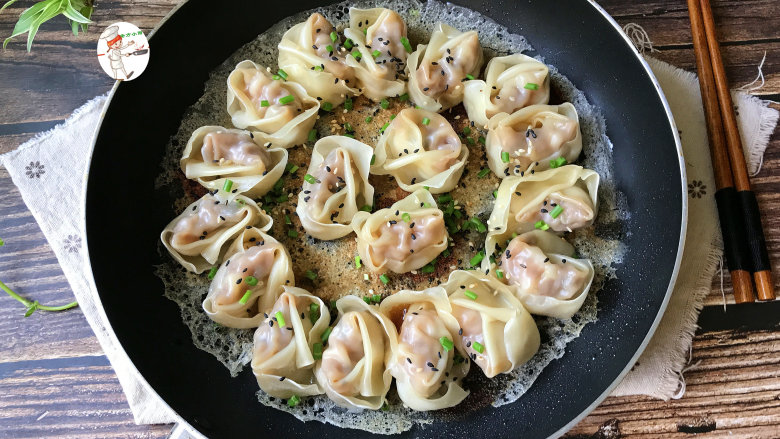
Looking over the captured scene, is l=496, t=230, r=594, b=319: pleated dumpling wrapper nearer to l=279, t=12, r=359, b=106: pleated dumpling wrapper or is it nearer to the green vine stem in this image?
l=279, t=12, r=359, b=106: pleated dumpling wrapper

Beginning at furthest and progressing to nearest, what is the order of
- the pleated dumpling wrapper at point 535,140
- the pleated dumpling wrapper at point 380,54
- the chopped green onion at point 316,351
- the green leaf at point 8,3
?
1. the green leaf at point 8,3
2. the pleated dumpling wrapper at point 380,54
3. the pleated dumpling wrapper at point 535,140
4. the chopped green onion at point 316,351

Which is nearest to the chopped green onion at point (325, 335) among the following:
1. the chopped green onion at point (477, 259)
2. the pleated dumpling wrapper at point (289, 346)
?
the pleated dumpling wrapper at point (289, 346)

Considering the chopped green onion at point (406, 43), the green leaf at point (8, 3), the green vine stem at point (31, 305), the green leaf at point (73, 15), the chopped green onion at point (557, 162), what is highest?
the green leaf at point (8, 3)

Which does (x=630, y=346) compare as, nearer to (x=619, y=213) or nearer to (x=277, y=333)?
(x=619, y=213)

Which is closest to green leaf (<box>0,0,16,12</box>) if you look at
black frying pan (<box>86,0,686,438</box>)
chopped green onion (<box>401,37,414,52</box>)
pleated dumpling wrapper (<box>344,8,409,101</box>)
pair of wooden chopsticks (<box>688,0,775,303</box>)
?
black frying pan (<box>86,0,686,438</box>)

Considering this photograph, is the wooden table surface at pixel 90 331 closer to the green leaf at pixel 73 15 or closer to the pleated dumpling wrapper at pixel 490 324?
the green leaf at pixel 73 15

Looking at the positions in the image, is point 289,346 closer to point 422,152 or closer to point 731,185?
point 422,152
